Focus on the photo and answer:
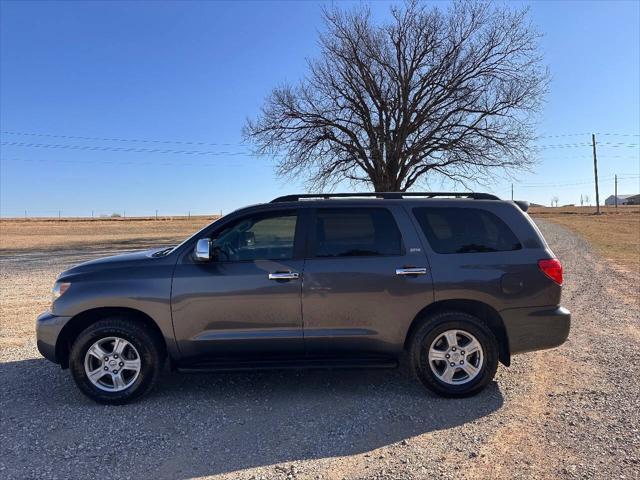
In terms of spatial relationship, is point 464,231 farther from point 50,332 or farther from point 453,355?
point 50,332

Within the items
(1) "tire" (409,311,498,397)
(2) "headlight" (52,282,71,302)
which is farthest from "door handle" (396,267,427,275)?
(2) "headlight" (52,282,71,302)

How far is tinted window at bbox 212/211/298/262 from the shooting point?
14.8ft

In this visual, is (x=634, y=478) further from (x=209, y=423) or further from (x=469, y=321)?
(x=209, y=423)

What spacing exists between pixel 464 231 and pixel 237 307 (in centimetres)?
219

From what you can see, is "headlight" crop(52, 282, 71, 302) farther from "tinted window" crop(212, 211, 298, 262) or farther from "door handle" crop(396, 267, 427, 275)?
"door handle" crop(396, 267, 427, 275)

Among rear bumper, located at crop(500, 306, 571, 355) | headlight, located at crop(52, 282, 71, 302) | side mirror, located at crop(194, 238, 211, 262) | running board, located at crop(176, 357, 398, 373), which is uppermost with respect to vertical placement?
side mirror, located at crop(194, 238, 211, 262)

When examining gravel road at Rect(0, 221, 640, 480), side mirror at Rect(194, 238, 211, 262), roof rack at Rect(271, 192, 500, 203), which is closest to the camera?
gravel road at Rect(0, 221, 640, 480)

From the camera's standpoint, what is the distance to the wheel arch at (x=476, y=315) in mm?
4496

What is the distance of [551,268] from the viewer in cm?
450

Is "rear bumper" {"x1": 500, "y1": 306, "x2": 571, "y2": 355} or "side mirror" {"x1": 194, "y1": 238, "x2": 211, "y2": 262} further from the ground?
"side mirror" {"x1": 194, "y1": 238, "x2": 211, "y2": 262}

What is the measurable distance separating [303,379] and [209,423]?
1.22 metres

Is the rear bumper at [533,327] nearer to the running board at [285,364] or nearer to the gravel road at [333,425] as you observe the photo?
the gravel road at [333,425]

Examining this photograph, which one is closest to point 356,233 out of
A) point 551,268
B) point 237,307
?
point 237,307

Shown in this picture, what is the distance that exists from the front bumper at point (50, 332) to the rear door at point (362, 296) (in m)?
2.19
